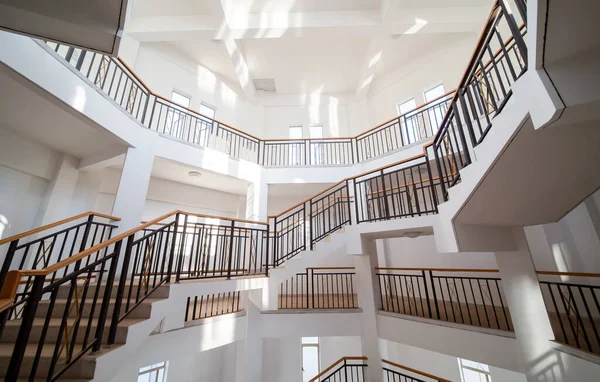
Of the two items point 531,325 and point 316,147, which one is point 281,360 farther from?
point 316,147

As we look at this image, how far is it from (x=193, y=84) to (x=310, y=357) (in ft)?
32.8

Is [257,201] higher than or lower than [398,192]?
higher

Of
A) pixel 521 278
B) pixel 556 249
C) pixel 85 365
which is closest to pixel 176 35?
pixel 85 365

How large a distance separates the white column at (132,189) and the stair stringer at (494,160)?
503cm

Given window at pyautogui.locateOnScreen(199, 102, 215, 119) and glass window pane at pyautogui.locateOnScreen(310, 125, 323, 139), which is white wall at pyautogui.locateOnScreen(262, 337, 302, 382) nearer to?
glass window pane at pyautogui.locateOnScreen(310, 125, 323, 139)

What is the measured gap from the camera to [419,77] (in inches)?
317

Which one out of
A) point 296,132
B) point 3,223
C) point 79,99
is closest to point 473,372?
point 296,132

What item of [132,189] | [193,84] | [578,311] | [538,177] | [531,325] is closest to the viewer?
[538,177]

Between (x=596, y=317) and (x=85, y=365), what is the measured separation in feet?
23.8

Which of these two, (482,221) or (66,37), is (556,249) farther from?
(66,37)

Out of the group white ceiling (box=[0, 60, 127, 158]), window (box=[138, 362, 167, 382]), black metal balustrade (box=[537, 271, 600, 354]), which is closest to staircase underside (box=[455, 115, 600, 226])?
black metal balustrade (box=[537, 271, 600, 354])

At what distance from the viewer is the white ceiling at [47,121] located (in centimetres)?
308

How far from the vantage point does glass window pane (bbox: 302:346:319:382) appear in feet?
25.2

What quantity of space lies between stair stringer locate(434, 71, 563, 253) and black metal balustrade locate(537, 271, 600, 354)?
864 mm
